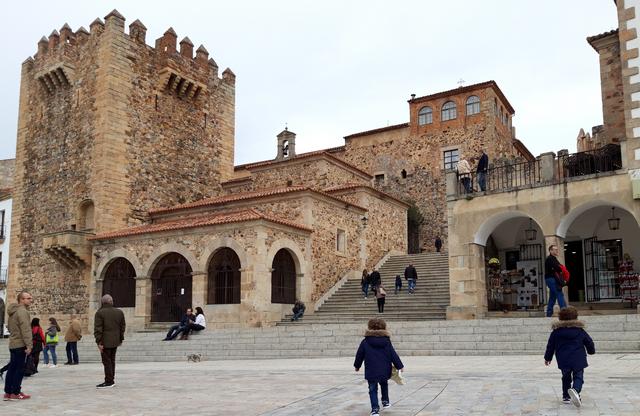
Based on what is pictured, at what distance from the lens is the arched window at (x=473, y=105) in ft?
113

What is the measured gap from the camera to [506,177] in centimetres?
1825

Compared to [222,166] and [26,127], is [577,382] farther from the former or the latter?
[26,127]

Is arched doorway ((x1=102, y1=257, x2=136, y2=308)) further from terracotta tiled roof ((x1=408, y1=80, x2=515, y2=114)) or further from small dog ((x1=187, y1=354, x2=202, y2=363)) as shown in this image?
terracotta tiled roof ((x1=408, y1=80, x2=515, y2=114))

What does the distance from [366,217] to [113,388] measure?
1869cm

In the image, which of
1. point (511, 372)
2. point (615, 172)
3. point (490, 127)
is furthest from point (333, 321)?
point (490, 127)

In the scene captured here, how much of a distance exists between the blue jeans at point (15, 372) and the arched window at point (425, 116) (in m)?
29.6

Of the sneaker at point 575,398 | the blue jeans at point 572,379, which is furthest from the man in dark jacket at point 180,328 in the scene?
the sneaker at point 575,398

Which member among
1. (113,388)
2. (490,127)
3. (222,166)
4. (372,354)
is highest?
(490,127)

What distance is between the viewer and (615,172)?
1617 cm

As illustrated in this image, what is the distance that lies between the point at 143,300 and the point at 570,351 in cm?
1959

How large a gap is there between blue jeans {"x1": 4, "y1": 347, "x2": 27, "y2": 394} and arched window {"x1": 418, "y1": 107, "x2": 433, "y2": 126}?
97.2ft

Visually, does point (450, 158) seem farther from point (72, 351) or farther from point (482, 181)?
point (72, 351)

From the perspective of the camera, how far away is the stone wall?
43.5 m

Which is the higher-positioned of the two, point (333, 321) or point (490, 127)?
point (490, 127)
